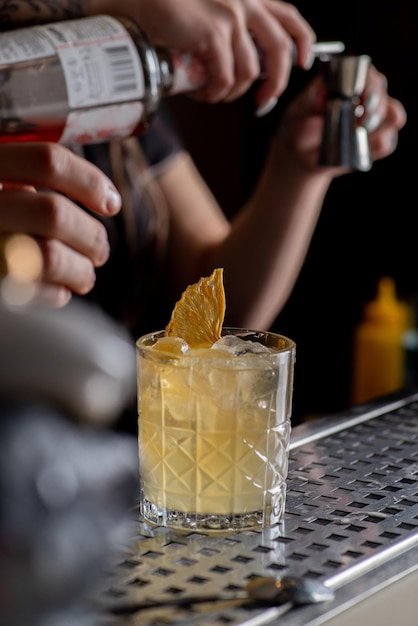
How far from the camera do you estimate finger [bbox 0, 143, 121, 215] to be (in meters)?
0.78

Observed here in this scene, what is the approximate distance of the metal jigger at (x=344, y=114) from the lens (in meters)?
1.03

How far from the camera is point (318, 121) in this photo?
4.06 ft

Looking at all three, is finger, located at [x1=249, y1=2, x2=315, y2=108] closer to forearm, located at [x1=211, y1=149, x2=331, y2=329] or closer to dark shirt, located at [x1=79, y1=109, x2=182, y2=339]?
forearm, located at [x1=211, y1=149, x2=331, y2=329]

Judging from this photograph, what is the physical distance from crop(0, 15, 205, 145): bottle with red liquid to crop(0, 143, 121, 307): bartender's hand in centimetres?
4

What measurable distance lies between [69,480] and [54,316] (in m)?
0.08

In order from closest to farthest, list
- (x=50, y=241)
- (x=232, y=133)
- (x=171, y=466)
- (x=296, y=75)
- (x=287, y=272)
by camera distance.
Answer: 1. (x=171, y=466)
2. (x=50, y=241)
3. (x=287, y=272)
4. (x=296, y=75)
5. (x=232, y=133)

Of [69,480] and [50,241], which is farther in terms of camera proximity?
[50,241]

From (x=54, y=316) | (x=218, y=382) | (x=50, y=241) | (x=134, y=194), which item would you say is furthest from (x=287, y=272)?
(x=54, y=316)

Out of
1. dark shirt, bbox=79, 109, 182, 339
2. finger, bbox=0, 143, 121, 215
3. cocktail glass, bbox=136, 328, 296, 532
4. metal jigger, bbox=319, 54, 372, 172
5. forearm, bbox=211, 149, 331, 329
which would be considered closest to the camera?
cocktail glass, bbox=136, 328, 296, 532

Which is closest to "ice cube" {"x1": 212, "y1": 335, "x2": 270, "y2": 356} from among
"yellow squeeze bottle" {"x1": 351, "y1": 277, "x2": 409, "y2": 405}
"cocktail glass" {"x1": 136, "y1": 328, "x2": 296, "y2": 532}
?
"cocktail glass" {"x1": 136, "y1": 328, "x2": 296, "y2": 532}

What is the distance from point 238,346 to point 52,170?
223mm

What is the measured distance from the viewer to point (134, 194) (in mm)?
1502

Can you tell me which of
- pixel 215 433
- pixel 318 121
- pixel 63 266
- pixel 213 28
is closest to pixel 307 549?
pixel 215 433

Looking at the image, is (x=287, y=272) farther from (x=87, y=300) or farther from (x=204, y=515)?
(x=204, y=515)
